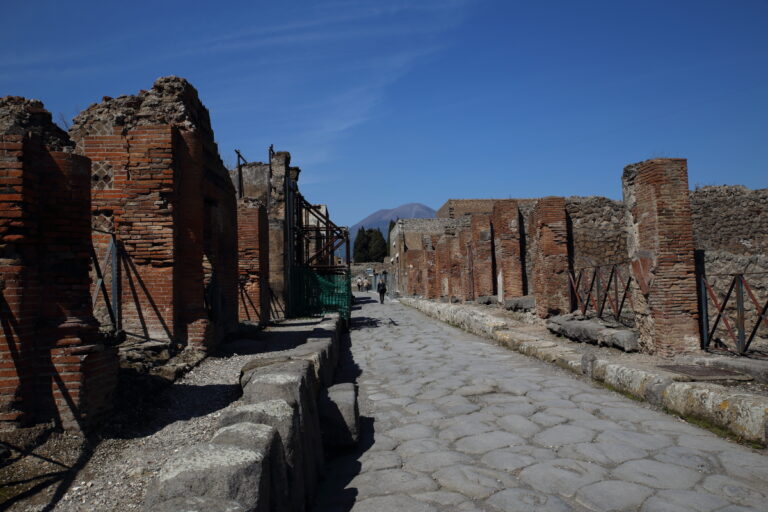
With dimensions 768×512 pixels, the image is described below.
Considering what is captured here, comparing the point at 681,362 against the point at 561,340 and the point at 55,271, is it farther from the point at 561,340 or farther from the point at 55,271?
the point at 55,271

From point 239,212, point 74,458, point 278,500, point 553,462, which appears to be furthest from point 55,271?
point 239,212

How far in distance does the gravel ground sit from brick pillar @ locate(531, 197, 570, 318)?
813cm

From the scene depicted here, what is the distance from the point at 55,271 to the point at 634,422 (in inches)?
192

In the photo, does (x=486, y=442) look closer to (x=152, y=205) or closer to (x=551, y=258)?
(x=152, y=205)

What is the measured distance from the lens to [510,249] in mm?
15133

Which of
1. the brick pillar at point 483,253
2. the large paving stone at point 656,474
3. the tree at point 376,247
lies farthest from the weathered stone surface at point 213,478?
the tree at point 376,247

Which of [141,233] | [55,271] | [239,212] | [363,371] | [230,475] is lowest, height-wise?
[363,371]

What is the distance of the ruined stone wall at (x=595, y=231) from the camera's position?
12258 millimetres

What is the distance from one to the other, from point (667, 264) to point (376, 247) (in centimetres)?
6979

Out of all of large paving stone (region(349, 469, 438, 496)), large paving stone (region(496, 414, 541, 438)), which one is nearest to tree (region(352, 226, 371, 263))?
large paving stone (region(496, 414, 541, 438))

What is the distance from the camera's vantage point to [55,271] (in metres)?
3.76

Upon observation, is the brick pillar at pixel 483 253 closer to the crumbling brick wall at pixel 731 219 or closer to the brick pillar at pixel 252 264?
the crumbling brick wall at pixel 731 219

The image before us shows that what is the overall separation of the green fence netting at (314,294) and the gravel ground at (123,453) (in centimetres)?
964

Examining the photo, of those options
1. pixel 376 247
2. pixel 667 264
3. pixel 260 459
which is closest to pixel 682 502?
pixel 260 459
